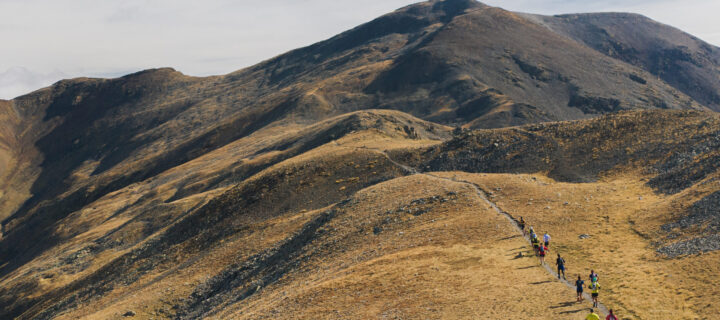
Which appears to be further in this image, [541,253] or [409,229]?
[409,229]

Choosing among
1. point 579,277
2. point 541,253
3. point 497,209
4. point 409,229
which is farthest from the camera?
point 497,209

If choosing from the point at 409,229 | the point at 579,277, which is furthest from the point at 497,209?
the point at 579,277

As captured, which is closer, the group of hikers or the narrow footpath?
the group of hikers

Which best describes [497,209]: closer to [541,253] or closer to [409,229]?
[409,229]

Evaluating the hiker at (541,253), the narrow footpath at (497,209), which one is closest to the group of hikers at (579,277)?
the hiker at (541,253)

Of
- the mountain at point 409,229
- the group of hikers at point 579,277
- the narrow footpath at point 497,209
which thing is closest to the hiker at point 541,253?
the group of hikers at point 579,277

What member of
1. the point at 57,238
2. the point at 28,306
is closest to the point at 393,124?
the point at 28,306

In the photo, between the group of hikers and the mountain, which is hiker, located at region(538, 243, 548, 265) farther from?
the mountain

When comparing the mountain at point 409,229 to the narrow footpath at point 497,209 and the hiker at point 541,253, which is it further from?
the hiker at point 541,253

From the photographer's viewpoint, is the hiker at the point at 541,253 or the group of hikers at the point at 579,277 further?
the hiker at the point at 541,253

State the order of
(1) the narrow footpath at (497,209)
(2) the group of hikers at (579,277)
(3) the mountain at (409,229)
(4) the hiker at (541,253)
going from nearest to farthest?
(2) the group of hikers at (579,277)
(1) the narrow footpath at (497,209)
(3) the mountain at (409,229)
(4) the hiker at (541,253)

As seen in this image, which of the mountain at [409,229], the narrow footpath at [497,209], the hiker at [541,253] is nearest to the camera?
the narrow footpath at [497,209]

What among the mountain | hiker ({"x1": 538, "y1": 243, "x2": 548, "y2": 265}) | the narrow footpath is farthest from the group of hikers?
the mountain

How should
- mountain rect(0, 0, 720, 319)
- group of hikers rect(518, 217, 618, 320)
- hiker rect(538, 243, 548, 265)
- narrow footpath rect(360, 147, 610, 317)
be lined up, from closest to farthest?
group of hikers rect(518, 217, 618, 320) < narrow footpath rect(360, 147, 610, 317) < mountain rect(0, 0, 720, 319) < hiker rect(538, 243, 548, 265)
